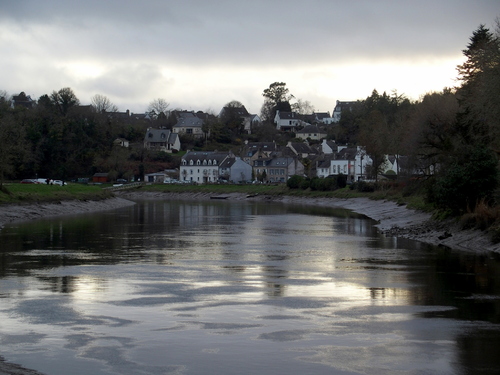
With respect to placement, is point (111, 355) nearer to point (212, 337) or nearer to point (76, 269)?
point (212, 337)

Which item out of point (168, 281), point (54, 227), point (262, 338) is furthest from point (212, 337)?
point (54, 227)

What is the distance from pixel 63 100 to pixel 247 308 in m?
135

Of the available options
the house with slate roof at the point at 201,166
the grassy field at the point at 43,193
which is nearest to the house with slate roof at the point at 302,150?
the house with slate roof at the point at 201,166

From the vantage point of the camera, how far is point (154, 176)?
138250mm

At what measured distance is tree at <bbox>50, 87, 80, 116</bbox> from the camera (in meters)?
146

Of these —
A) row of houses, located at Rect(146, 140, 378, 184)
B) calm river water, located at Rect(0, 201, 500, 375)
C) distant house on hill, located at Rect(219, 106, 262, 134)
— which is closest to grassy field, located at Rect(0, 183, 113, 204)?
calm river water, located at Rect(0, 201, 500, 375)

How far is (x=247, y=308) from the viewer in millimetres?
20484

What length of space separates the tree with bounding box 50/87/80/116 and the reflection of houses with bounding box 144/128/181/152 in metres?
20.7

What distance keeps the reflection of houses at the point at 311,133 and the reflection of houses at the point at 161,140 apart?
3451 cm

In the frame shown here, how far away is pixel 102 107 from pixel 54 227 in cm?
11527

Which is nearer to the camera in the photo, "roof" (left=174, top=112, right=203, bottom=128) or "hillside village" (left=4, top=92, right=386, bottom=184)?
"hillside village" (left=4, top=92, right=386, bottom=184)

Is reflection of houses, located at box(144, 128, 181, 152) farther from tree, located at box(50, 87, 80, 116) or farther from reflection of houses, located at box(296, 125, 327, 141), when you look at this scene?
reflection of houses, located at box(296, 125, 327, 141)

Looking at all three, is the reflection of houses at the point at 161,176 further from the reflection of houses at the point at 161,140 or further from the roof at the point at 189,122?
the roof at the point at 189,122

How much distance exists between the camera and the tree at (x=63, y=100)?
146m
